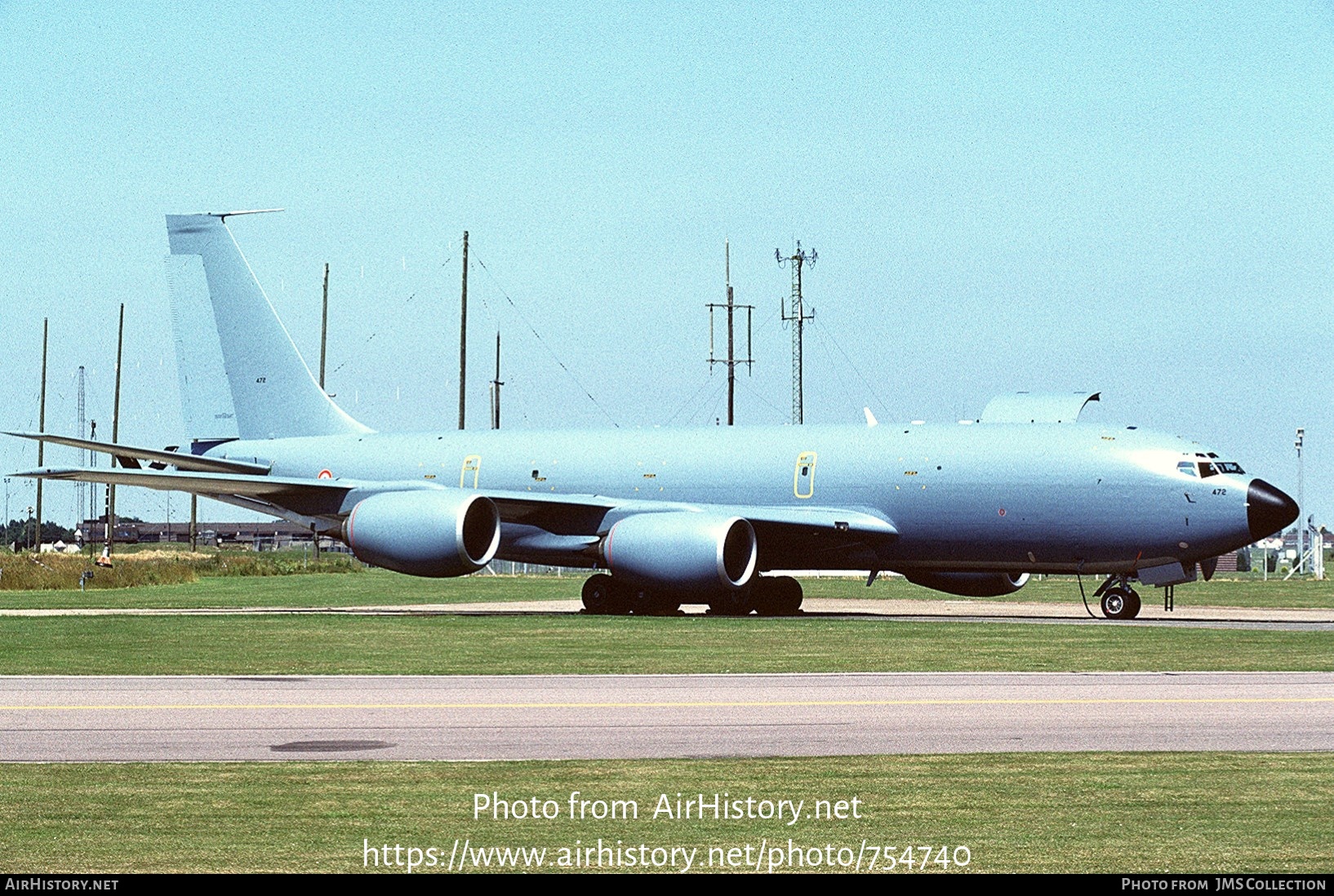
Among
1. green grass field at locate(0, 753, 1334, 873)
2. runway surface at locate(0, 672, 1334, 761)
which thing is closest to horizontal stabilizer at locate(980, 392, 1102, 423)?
runway surface at locate(0, 672, 1334, 761)

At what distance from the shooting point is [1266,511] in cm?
3459

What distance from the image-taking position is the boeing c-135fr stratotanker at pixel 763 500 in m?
35.6

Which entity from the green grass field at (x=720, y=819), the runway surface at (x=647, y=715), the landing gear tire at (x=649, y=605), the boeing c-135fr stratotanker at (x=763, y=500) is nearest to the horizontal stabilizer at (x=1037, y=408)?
the boeing c-135fr stratotanker at (x=763, y=500)

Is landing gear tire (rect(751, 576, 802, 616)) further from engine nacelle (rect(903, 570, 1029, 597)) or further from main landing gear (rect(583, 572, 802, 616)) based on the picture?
engine nacelle (rect(903, 570, 1029, 597))

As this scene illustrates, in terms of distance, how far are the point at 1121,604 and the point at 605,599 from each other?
11.1 metres

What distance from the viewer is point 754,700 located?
18609mm

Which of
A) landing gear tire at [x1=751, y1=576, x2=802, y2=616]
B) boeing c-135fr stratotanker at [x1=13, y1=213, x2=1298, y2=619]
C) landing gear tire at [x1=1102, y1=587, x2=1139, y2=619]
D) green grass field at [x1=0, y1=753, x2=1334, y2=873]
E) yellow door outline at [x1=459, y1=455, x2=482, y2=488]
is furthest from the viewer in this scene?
yellow door outline at [x1=459, y1=455, x2=482, y2=488]

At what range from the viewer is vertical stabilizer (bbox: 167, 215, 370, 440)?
4669 centimetres

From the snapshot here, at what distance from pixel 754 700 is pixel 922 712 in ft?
6.71

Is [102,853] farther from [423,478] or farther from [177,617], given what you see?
[423,478]

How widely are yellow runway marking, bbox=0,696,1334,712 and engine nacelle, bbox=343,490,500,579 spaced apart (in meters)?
18.4

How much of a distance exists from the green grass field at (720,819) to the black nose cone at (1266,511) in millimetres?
21416

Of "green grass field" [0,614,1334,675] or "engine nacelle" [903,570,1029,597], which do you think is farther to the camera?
"engine nacelle" [903,570,1029,597]

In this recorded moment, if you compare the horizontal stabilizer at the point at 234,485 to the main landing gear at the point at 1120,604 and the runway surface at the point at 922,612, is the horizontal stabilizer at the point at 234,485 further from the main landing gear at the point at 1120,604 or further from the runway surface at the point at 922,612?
the main landing gear at the point at 1120,604
